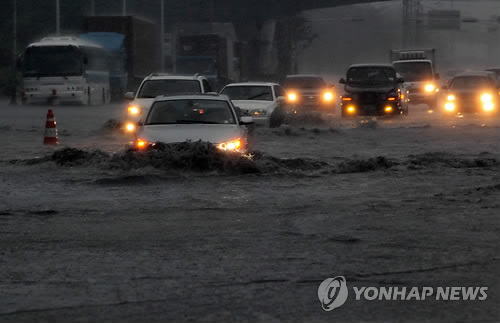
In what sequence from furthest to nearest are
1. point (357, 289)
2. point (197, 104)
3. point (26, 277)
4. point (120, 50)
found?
point (120, 50)
point (197, 104)
point (26, 277)
point (357, 289)

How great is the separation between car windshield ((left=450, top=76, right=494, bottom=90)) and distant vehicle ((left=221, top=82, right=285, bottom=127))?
12.9 metres

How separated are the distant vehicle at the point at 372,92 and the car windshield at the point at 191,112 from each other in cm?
1998

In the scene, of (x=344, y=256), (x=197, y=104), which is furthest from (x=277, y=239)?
(x=197, y=104)

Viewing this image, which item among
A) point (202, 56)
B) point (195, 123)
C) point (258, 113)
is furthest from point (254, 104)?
point (202, 56)

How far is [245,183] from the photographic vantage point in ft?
54.5

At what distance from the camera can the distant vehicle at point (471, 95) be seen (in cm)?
4069

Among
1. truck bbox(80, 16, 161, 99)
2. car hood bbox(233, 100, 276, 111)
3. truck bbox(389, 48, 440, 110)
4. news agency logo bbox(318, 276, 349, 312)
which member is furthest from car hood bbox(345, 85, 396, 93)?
news agency logo bbox(318, 276, 349, 312)

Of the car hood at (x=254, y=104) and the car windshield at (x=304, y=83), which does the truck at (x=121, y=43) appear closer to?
the car windshield at (x=304, y=83)

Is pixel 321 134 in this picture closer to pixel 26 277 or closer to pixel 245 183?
pixel 245 183

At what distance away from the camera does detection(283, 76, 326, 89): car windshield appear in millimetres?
43312

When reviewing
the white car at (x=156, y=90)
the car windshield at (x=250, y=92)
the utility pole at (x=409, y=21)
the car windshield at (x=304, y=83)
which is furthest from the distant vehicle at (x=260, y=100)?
the utility pole at (x=409, y=21)

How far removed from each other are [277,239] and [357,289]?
266 centimetres

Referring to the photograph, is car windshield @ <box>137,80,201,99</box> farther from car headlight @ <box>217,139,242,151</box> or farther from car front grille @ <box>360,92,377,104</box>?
car front grille @ <box>360,92,377,104</box>

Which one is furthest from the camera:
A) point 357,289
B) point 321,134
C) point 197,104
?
point 321,134
